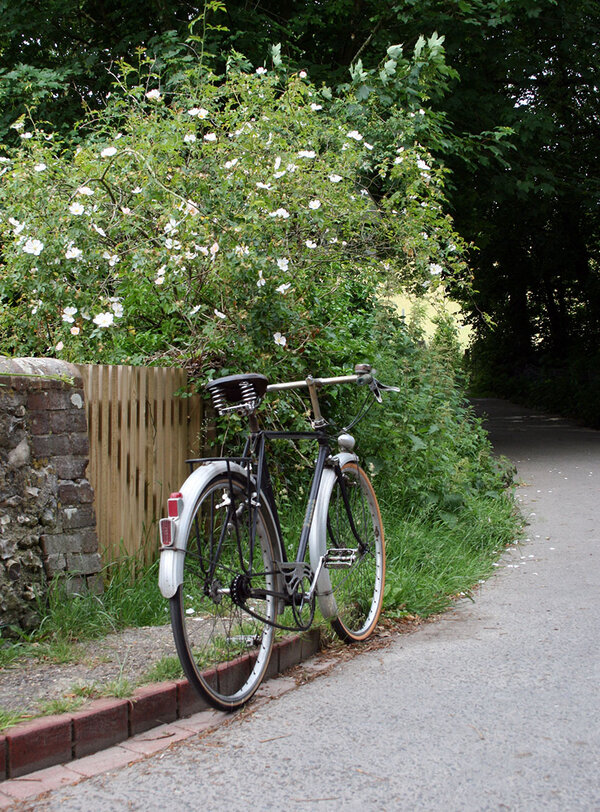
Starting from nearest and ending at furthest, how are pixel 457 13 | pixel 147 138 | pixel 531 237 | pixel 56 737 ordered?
1. pixel 56 737
2. pixel 147 138
3. pixel 457 13
4. pixel 531 237

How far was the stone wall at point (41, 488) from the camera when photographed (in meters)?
4.25

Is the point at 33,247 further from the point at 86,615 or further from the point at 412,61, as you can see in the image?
the point at 412,61

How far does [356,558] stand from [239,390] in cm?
130

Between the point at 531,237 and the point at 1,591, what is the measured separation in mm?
23345

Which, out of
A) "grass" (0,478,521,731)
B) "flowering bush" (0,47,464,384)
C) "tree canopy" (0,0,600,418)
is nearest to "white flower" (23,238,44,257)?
"flowering bush" (0,47,464,384)

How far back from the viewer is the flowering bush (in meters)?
5.93

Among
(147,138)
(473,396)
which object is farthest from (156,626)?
(473,396)

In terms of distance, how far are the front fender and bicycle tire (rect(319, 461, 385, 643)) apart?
3.51 ft

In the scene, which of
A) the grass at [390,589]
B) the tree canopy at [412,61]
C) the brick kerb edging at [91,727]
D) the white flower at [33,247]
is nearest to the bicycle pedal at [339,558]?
the grass at [390,589]

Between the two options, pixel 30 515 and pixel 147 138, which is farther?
pixel 147 138

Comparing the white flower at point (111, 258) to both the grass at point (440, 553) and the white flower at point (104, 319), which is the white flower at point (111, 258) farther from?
the grass at point (440, 553)

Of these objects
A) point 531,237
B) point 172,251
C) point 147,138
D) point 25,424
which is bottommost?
point 25,424

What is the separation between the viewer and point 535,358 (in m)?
28.4

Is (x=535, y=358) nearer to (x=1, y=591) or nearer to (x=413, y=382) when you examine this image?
(x=413, y=382)
